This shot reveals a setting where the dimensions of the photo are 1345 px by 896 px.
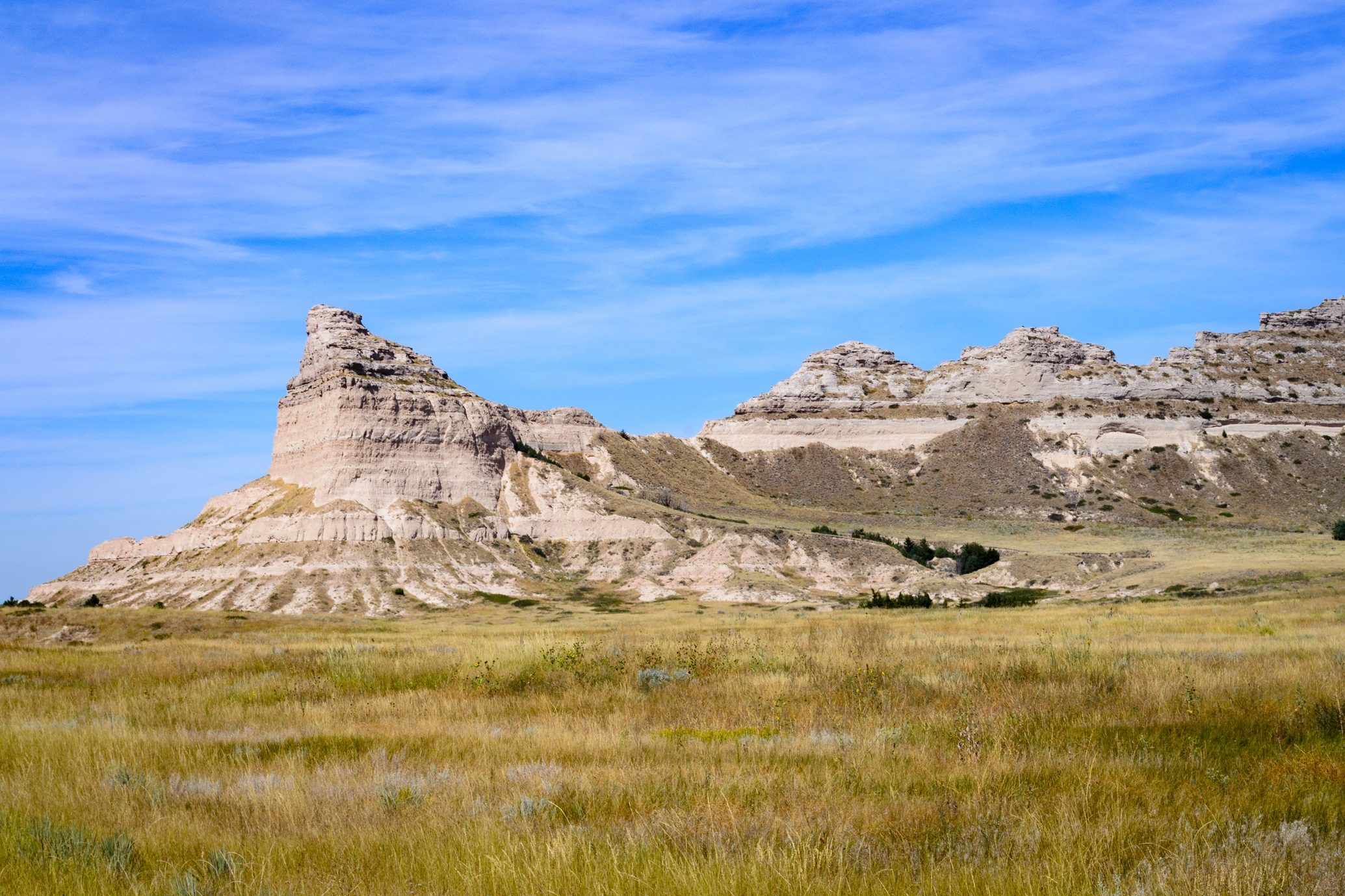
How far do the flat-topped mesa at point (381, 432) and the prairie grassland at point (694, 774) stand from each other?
76.4m

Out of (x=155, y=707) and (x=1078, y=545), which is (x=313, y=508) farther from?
(x=155, y=707)

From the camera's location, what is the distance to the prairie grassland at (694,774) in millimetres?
5281

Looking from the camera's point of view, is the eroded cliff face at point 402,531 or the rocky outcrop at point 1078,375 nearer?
the eroded cliff face at point 402,531

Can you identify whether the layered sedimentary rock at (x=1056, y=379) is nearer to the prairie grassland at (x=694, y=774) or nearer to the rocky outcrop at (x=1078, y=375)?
the rocky outcrop at (x=1078, y=375)

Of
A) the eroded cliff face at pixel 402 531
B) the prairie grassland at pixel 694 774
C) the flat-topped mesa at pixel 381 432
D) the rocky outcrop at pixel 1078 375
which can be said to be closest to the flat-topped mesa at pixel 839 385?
the rocky outcrop at pixel 1078 375

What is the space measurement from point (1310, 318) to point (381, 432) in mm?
158384

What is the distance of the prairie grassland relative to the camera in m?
5.28

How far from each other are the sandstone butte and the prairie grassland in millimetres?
51528

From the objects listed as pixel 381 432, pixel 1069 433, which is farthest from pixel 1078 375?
pixel 381 432

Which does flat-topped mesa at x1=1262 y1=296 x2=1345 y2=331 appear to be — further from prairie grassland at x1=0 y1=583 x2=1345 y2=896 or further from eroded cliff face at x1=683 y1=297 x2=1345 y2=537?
prairie grassland at x1=0 y1=583 x2=1345 y2=896

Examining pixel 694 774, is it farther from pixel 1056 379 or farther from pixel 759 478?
pixel 1056 379

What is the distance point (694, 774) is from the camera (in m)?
7.57

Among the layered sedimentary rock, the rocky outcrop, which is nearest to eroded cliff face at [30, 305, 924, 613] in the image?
the layered sedimentary rock

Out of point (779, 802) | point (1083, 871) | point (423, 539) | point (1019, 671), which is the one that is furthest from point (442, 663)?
point (423, 539)
